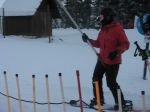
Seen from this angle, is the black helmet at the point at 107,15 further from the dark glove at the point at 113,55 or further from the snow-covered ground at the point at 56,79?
the snow-covered ground at the point at 56,79

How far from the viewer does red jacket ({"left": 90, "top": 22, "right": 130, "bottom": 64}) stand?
727 cm

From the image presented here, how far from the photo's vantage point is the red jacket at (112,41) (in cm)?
727

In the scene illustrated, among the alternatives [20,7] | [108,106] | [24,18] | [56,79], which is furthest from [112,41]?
[20,7]

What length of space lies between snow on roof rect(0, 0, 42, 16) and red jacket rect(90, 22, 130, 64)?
25.1 m

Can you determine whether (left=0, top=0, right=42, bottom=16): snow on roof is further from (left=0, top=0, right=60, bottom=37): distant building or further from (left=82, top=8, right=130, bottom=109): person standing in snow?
(left=82, top=8, right=130, bottom=109): person standing in snow

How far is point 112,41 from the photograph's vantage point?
7.43 m

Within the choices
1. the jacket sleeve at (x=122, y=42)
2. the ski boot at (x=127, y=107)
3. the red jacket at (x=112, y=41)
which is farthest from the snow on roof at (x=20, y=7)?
the jacket sleeve at (x=122, y=42)

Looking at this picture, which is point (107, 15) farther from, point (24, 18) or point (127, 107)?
point (24, 18)

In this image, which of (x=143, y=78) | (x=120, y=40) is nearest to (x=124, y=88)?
(x=143, y=78)

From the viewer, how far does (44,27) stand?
112 feet

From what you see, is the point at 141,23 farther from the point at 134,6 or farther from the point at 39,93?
the point at 134,6

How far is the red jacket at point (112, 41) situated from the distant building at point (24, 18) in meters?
24.6

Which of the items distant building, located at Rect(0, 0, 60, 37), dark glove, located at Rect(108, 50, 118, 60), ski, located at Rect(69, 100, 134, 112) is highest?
dark glove, located at Rect(108, 50, 118, 60)

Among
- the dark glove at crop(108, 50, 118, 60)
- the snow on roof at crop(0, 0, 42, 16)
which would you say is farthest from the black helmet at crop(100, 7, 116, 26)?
the snow on roof at crop(0, 0, 42, 16)
